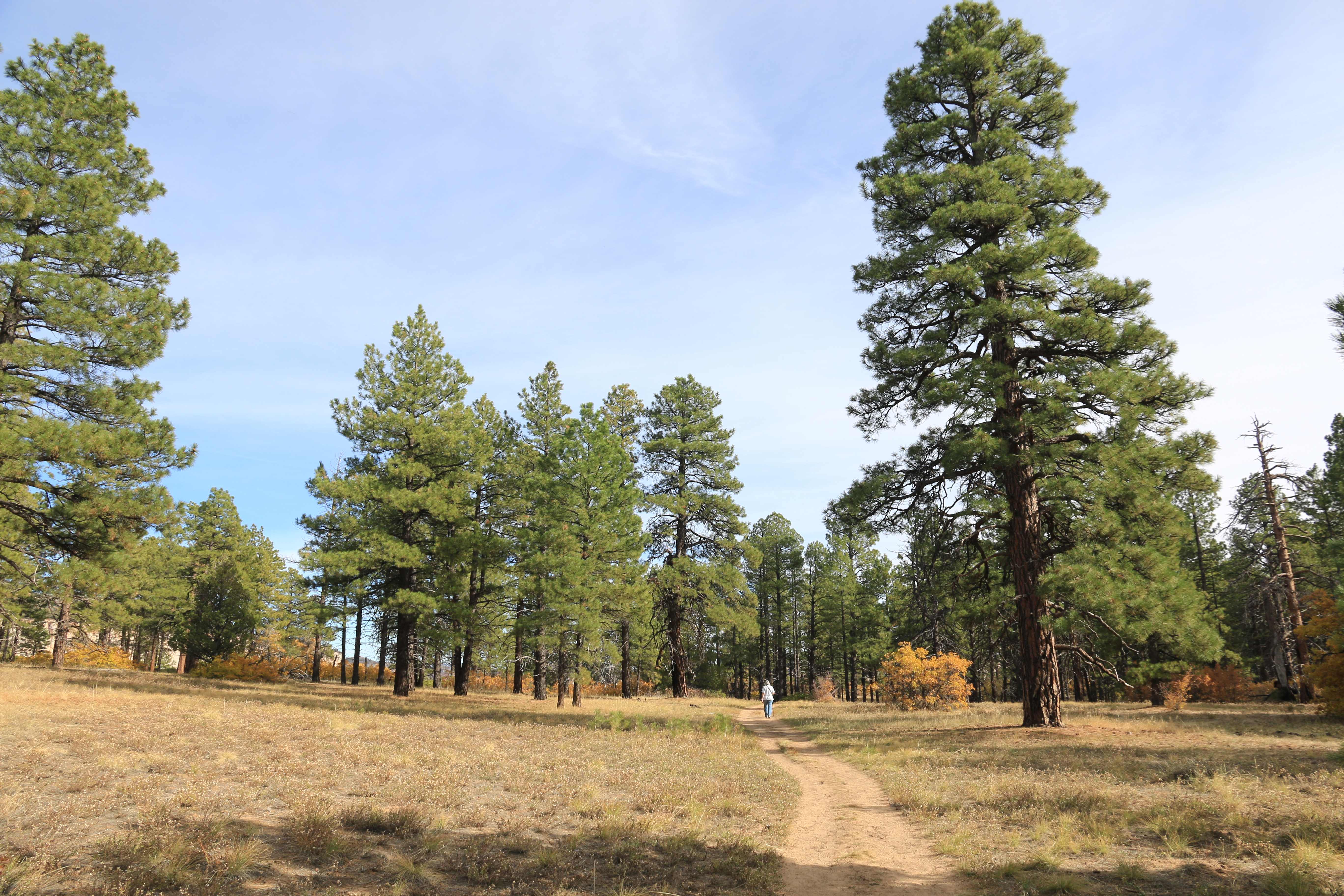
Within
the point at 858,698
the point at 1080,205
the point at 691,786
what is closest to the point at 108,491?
the point at 691,786

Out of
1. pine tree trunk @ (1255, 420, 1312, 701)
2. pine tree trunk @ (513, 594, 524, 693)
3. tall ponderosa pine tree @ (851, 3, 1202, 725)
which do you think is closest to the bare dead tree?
pine tree trunk @ (1255, 420, 1312, 701)

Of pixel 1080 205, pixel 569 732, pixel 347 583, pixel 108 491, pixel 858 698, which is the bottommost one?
pixel 858 698

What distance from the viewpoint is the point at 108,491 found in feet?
52.5

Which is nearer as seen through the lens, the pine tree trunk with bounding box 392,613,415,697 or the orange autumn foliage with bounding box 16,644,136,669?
the pine tree trunk with bounding box 392,613,415,697

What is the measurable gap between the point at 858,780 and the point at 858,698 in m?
56.2

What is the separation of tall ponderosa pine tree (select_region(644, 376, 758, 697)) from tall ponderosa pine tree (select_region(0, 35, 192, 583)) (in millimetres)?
22257

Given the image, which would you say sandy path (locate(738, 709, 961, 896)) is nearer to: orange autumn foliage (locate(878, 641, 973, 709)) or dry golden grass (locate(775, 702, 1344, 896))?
dry golden grass (locate(775, 702, 1344, 896))

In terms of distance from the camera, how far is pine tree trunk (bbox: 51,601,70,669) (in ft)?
95.9

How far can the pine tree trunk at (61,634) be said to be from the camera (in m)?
29.2

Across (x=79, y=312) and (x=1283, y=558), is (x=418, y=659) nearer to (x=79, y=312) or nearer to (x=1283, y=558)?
(x=79, y=312)

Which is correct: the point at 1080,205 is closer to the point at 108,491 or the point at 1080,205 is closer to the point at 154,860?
the point at 154,860

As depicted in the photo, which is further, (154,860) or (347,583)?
(347,583)

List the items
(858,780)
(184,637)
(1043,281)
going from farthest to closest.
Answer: (184,637), (1043,281), (858,780)

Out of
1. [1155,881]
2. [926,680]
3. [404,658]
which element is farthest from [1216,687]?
[404,658]
